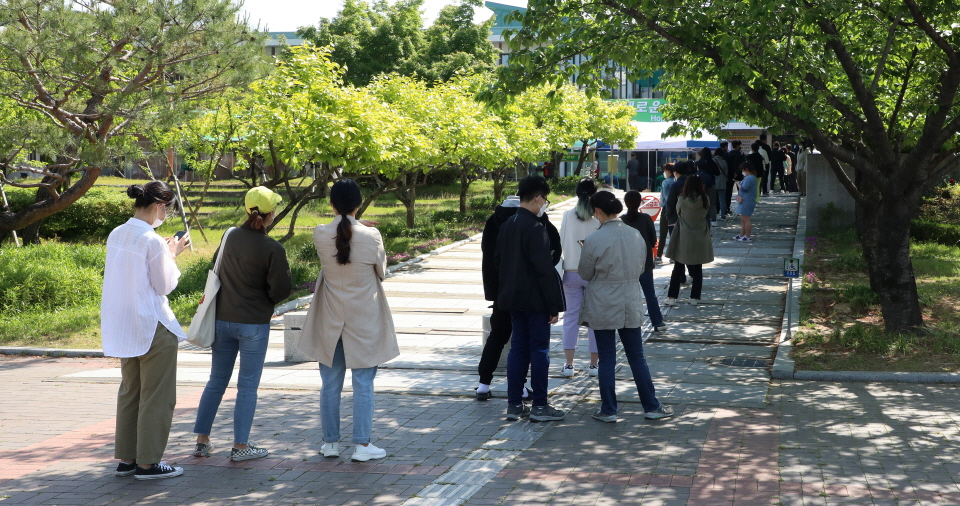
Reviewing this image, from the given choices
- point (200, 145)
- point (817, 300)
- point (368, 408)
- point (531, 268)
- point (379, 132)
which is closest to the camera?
point (368, 408)

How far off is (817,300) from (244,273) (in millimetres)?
8344

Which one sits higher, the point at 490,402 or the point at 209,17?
the point at 209,17

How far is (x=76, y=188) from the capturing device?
45.4 ft

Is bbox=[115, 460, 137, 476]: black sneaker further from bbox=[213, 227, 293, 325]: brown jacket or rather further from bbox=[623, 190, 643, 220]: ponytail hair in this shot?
bbox=[623, 190, 643, 220]: ponytail hair

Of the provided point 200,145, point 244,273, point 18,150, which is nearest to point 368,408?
point 244,273

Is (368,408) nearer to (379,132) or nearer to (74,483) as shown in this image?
(74,483)

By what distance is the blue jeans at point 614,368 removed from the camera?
265 inches

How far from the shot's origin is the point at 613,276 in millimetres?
6676

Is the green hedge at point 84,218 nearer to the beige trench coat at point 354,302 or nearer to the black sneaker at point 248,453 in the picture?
the black sneaker at point 248,453

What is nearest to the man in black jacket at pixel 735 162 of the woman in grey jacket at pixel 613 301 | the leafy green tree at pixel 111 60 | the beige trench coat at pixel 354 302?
the leafy green tree at pixel 111 60

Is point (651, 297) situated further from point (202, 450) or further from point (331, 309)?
point (202, 450)

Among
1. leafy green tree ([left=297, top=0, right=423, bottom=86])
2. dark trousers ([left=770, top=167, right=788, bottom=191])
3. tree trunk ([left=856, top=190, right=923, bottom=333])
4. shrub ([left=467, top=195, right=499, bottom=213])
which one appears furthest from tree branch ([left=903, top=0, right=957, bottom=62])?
leafy green tree ([left=297, top=0, right=423, bottom=86])

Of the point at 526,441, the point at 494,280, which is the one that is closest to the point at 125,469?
the point at 526,441

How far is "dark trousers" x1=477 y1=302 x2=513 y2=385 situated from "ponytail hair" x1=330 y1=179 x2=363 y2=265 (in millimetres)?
1816
